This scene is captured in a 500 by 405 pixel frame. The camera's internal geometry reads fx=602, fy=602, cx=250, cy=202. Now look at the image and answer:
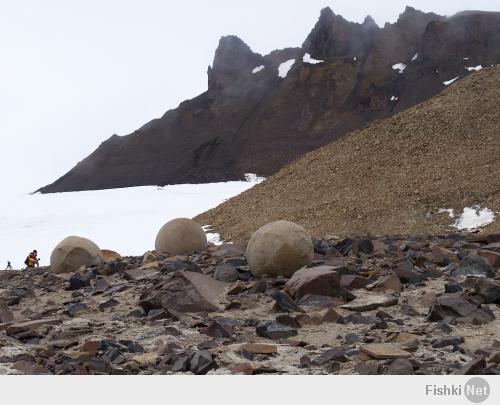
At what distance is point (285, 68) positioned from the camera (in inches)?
3349

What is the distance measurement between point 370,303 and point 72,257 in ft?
25.5

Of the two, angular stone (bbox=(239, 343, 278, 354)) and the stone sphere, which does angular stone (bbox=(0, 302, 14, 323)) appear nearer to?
angular stone (bbox=(239, 343, 278, 354))

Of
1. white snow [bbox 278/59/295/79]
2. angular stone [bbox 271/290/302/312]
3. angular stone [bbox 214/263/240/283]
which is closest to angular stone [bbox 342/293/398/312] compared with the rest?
angular stone [bbox 271/290/302/312]

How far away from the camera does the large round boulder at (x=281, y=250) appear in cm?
957

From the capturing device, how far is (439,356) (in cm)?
588

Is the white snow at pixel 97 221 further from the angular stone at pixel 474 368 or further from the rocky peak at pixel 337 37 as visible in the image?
the rocky peak at pixel 337 37

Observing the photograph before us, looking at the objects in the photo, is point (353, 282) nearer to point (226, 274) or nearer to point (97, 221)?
point (226, 274)

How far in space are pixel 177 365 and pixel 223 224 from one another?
17667mm

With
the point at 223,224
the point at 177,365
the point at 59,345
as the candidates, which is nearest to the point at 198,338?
the point at 177,365

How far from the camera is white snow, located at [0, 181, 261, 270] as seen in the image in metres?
26.1

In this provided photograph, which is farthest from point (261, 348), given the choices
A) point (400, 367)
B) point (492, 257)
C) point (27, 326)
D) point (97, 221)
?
point (97, 221)

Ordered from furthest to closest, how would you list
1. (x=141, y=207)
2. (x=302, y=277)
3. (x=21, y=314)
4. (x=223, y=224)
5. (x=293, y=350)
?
(x=141, y=207) < (x=223, y=224) < (x=21, y=314) < (x=302, y=277) < (x=293, y=350)

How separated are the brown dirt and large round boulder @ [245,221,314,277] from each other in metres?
8.91

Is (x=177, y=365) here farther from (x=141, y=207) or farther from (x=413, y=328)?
(x=141, y=207)
